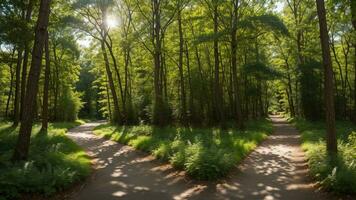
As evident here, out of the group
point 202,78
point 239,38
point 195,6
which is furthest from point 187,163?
point 202,78

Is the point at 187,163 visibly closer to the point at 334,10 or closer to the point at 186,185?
the point at 186,185

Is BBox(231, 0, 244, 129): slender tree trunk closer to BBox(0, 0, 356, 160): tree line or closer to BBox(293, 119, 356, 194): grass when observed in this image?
BBox(0, 0, 356, 160): tree line

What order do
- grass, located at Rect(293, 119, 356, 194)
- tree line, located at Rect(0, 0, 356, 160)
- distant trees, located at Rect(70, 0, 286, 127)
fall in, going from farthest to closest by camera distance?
distant trees, located at Rect(70, 0, 286, 127)
tree line, located at Rect(0, 0, 356, 160)
grass, located at Rect(293, 119, 356, 194)

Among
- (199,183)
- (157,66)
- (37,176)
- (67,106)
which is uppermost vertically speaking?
(157,66)

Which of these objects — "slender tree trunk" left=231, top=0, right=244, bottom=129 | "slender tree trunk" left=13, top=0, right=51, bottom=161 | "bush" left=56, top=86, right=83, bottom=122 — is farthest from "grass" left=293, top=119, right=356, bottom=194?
"bush" left=56, top=86, right=83, bottom=122

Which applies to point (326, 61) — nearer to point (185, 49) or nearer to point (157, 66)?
point (157, 66)

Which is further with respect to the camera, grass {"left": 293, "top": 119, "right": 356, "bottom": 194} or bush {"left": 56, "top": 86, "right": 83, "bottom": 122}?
bush {"left": 56, "top": 86, "right": 83, "bottom": 122}

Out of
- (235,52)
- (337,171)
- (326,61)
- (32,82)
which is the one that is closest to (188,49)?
(235,52)

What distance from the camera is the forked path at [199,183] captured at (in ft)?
28.7

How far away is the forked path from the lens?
873 cm

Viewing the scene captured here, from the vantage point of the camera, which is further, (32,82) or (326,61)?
(326,61)

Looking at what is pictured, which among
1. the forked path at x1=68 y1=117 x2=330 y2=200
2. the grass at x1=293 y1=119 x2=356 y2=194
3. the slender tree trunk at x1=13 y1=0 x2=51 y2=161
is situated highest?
the slender tree trunk at x1=13 y1=0 x2=51 y2=161

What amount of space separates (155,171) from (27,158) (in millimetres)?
3765

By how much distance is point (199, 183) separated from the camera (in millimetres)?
9750
